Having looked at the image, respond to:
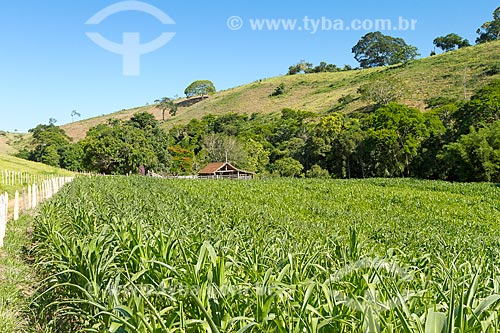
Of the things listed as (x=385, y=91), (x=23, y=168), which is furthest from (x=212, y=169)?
(x=385, y=91)

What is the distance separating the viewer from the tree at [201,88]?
133m

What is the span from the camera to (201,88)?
133250 millimetres

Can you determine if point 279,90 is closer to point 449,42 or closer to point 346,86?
point 346,86

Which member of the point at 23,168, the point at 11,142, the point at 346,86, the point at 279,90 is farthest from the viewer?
the point at 279,90

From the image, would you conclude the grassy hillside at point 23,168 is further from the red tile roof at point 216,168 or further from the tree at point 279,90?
the tree at point 279,90

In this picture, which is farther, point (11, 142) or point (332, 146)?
point (11, 142)

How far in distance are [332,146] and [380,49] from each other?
74005mm

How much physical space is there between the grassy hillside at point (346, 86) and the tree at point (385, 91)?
5.70 feet

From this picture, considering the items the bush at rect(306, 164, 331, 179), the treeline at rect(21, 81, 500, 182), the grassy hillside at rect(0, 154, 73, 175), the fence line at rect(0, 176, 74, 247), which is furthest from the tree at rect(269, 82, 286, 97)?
the fence line at rect(0, 176, 74, 247)

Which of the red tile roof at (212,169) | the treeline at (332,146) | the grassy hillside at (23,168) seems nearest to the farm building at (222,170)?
the red tile roof at (212,169)

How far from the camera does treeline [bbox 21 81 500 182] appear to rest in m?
38.5

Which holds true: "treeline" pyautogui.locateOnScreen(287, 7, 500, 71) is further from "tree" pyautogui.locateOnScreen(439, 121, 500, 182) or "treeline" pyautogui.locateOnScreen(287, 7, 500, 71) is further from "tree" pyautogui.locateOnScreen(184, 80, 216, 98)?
"tree" pyautogui.locateOnScreen(439, 121, 500, 182)

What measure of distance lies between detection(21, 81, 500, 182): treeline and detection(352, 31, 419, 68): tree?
151 feet

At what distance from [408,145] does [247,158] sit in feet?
80.0
